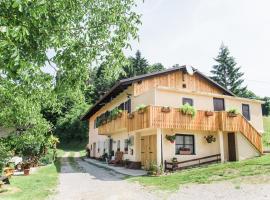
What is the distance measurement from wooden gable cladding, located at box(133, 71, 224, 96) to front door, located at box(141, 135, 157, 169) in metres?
3.83

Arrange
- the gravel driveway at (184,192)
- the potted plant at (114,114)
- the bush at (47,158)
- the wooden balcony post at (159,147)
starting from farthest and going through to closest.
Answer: the bush at (47,158)
the potted plant at (114,114)
the wooden balcony post at (159,147)
the gravel driveway at (184,192)

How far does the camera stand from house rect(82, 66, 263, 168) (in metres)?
21.0

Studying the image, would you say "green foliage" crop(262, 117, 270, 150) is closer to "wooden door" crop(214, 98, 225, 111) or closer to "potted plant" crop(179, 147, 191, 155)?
"wooden door" crop(214, 98, 225, 111)

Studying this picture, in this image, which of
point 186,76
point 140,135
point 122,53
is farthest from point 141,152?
point 122,53

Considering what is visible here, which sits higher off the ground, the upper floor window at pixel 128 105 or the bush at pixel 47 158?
the upper floor window at pixel 128 105

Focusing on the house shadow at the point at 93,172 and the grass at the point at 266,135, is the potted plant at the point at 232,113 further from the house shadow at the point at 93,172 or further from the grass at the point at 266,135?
the grass at the point at 266,135

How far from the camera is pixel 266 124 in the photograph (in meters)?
45.6

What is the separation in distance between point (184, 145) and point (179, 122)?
2.72 metres

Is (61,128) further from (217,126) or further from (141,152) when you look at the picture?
(217,126)

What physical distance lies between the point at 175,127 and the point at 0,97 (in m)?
12.8

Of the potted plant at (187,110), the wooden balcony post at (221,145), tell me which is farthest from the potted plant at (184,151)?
the potted plant at (187,110)

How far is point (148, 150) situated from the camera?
23.2 metres

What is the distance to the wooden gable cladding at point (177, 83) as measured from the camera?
2523cm

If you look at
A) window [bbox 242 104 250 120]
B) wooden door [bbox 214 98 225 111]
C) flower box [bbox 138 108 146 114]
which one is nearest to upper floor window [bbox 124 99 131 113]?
flower box [bbox 138 108 146 114]
